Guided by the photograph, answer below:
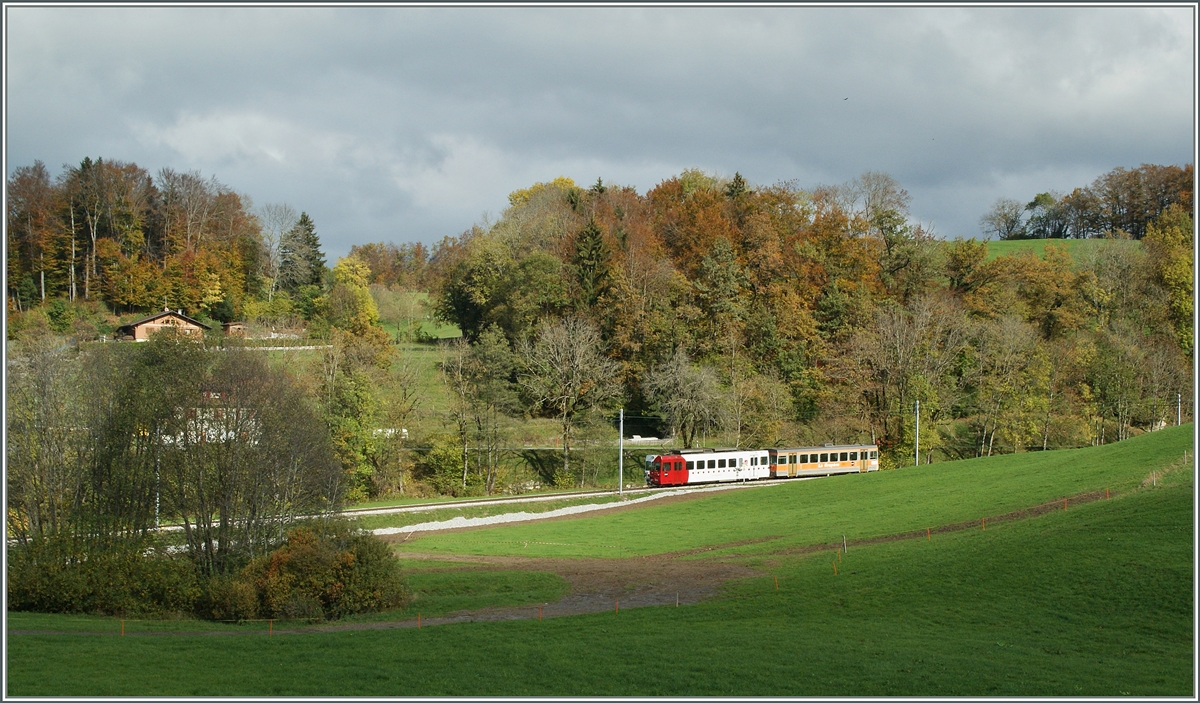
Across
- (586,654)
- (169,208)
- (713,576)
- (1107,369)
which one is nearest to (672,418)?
(1107,369)

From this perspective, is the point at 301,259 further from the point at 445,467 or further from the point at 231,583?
the point at 231,583

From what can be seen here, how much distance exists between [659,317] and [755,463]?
753 inches

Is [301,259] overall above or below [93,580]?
above

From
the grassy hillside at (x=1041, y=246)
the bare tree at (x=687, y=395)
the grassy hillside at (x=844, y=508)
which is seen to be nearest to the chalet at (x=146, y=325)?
the bare tree at (x=687, y=395)

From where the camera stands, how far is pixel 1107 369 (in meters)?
68.6

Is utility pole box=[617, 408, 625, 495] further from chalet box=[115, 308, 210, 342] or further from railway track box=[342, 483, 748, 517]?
chalet box=[115, 308, 210, 342]

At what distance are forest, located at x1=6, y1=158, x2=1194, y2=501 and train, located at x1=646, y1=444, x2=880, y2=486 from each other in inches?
169

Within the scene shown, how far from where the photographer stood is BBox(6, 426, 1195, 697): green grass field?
17.3 m

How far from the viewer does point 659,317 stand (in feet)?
251

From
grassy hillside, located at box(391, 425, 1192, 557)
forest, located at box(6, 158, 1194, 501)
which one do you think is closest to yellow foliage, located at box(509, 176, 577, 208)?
forest, located at box(6, 158, 1194, 501)

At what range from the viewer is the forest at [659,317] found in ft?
219

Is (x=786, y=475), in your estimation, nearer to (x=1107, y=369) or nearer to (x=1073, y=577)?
(x=1107, y=369)

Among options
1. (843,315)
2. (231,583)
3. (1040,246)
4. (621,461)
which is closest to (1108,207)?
(1040,246)

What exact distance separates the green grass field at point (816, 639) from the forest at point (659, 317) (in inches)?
1241
